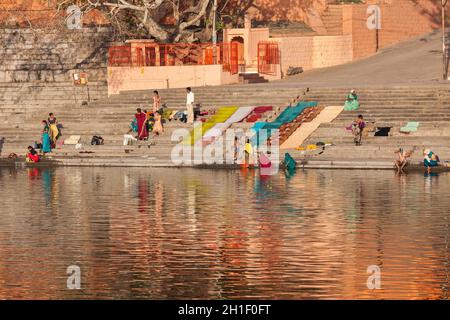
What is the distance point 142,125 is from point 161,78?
759 centimetres

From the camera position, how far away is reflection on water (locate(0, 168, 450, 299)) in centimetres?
2519

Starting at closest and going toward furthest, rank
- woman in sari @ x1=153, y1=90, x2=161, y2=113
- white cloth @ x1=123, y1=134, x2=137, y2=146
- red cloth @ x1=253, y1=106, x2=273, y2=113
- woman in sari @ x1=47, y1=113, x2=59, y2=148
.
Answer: white cloth @ x1=123, y1=134, x2=137, y2=146, woman in sari @ x1=47, y1=113, x2=59, y2=148, red cloth @ x1=253, y1=106, x2=273, y2=113, woman in sari @ x1=153, y1=90, x2=161, y2=113

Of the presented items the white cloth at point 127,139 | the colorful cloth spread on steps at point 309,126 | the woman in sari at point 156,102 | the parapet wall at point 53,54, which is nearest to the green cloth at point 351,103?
the colorful cloth spread on steps at point 309,126

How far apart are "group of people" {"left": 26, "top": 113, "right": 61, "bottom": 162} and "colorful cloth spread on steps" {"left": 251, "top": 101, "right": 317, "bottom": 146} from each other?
292 inches

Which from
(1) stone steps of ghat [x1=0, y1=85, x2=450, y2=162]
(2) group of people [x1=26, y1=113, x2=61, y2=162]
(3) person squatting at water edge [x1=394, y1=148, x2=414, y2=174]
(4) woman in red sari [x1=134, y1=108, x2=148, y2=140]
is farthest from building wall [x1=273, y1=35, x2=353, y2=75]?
(3) person squatting at water edge [x1=394, y1=148, x2=414, y2=174]

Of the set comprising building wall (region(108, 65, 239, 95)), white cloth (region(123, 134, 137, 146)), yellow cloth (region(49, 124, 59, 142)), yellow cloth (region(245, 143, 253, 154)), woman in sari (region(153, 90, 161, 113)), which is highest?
building wall (region(108, 65, 239, 95))

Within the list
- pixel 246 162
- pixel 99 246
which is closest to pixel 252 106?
pixel 246 162

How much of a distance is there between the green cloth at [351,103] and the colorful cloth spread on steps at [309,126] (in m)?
0.26

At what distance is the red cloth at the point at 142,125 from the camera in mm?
50844

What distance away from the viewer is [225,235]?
31.3 meters

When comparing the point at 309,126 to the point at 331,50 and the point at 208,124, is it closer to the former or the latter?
the point at 208,124

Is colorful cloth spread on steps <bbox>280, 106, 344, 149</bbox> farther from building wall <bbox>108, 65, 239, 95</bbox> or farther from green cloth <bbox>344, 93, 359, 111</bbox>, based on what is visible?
building wall <bbox>108, 65, 239, 95</bbox>

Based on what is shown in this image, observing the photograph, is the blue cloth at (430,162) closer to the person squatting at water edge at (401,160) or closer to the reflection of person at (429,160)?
the reflection of person at (429,160)
